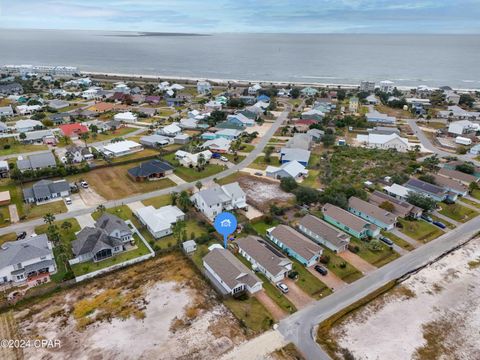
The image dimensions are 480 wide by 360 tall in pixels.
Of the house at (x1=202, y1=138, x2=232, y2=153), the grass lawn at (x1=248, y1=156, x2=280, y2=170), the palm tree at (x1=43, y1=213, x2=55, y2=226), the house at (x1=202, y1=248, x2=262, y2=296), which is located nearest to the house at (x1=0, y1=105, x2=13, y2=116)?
the house at (x1=202, y1=138, x2=232, y2=153)

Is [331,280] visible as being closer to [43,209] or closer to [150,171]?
[150,171]

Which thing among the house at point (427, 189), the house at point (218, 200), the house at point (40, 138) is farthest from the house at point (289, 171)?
the house at point (40, 138)

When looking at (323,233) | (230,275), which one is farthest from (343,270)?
(230,275)

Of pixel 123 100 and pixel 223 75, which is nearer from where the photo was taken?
pixel 123 100

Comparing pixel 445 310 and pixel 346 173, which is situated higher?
pixel 346 173

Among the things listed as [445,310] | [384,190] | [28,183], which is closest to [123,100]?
[28,183]

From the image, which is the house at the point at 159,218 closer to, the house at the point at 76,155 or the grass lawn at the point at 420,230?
the house at the point at 76,155

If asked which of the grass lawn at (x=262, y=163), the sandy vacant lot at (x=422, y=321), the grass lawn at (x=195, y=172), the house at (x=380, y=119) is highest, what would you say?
the house at (x=380, y=119)

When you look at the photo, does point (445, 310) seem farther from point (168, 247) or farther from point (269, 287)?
point (168, 247)
